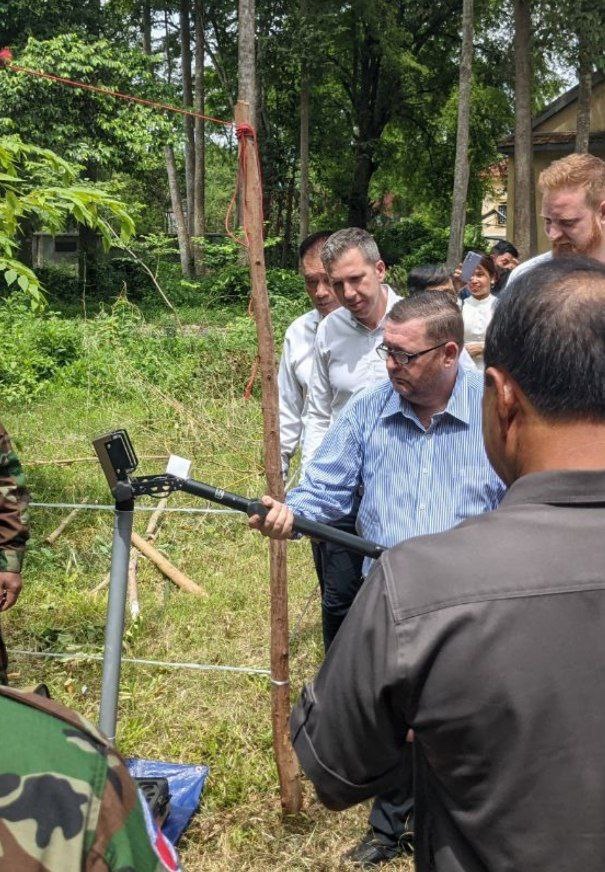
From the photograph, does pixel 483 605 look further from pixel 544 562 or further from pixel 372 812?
pixel 372 812

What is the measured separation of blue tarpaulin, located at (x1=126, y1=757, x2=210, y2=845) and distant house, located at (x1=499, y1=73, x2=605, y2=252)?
2337 cm

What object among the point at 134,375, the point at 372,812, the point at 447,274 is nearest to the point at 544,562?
the point at 372,812

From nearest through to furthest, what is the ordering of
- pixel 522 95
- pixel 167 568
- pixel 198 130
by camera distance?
pixel 167 568, pixel 522 95, pixel 198 130

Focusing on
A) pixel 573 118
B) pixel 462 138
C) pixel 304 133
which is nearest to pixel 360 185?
pixel 304 133

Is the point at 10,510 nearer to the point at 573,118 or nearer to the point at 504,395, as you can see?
the point at 504,395

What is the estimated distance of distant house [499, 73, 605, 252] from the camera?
2662 cm

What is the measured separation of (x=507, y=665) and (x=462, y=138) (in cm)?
2151

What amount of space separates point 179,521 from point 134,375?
4585 millimetres

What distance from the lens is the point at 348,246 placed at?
3.69m

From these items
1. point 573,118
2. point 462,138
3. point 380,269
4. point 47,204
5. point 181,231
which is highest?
point 573,118

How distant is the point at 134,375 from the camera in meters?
10.9

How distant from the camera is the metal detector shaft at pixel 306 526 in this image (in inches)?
92.8

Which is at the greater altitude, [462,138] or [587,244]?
[462,138]

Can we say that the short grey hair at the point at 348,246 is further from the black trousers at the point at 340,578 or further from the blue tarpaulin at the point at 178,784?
the blue tarpaulin at the point at 178,784
